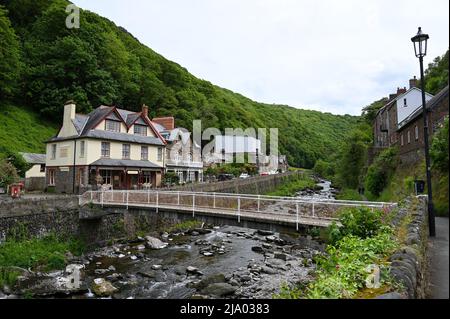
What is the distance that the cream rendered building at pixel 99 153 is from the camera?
95.3 feet

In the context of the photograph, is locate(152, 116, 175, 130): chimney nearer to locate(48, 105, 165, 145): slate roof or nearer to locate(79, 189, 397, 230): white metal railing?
locate(48, 105, 165, 145): slate roof

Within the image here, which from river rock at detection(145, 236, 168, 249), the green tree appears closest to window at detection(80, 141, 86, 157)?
river rock at detection(145, 236, 168, 249)

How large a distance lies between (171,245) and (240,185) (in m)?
24.1

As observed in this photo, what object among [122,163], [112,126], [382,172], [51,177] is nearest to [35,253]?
[122,163]

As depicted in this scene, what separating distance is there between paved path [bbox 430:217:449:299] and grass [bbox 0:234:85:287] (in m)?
16.5

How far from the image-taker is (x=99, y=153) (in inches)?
1168

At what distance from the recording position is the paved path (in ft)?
8.73

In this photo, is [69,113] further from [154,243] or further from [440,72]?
[440,72]

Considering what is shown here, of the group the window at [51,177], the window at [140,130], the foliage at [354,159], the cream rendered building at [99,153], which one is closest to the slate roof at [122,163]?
the cream rendered building at [99,153]

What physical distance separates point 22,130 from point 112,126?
1969 cm

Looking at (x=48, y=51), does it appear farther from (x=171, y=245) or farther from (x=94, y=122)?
(x=171, y=245)

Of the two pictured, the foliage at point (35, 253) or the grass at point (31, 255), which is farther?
the foliage at point (35, 253)

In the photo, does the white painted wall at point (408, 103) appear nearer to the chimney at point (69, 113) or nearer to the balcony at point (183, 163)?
the balcony at point (183, 163)

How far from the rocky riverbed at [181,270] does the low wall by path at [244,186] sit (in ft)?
36.3
